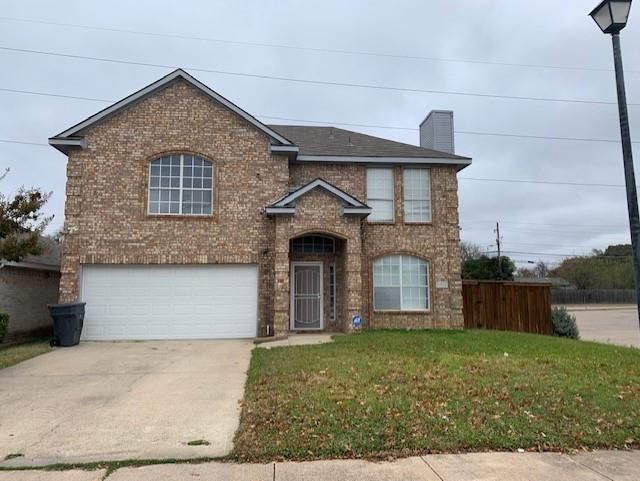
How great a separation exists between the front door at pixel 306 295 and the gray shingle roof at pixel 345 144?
379cm

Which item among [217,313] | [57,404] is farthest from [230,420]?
[217,313]

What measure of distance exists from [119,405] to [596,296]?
57.9m

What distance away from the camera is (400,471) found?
15.1 feet

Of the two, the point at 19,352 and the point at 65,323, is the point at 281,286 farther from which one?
the point at 19,352

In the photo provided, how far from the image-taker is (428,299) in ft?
51.6

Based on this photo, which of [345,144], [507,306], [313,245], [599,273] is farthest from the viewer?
[599,273]

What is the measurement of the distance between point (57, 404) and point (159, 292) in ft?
23.4

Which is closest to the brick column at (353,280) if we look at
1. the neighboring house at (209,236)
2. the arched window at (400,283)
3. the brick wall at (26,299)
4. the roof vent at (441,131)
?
the neighboring house at (209,236)

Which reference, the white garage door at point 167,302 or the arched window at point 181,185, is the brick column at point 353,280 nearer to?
the white garage door at point 167,302

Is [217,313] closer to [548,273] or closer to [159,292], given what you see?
[159,292]

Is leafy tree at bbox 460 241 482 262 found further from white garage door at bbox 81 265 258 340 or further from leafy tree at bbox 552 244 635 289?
white garage door at bbox 81 265 258 340

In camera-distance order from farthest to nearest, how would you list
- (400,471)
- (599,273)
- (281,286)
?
1. (599,273)
2. (281,286)
3. (400,471)

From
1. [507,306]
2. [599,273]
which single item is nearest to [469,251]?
[599,273]

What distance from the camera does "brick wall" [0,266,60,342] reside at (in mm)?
14672
